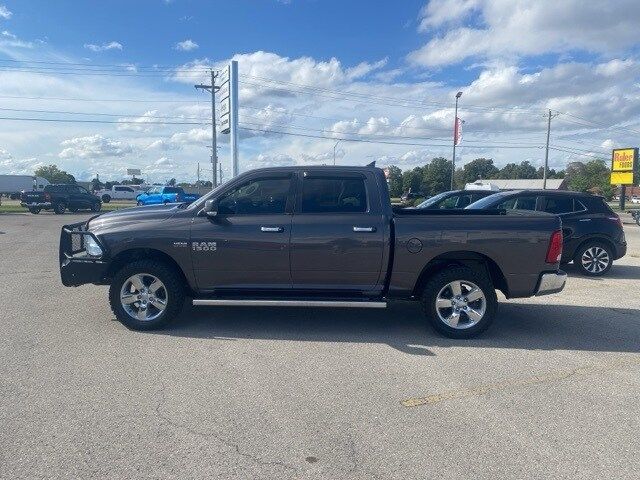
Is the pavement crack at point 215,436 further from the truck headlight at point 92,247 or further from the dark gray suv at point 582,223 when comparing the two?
the dark gray suv at point 582,223

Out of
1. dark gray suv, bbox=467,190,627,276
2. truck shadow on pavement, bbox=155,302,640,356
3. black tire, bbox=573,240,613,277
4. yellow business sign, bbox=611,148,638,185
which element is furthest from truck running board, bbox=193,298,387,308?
yellow business sign, bbox=611,148,638,185

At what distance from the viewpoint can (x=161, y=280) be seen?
18.3ft

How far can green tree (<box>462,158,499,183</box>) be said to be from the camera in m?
120

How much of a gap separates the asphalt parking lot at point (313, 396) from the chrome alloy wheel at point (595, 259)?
3.27m

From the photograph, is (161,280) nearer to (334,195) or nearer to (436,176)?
(334,195)

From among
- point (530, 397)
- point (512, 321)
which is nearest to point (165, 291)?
point (530, 397)

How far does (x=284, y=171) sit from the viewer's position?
569 cm

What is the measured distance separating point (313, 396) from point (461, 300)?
2396 mm

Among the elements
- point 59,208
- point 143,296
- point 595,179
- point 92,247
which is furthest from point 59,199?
point 595,179

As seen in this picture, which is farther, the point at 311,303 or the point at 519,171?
the point at 519,171

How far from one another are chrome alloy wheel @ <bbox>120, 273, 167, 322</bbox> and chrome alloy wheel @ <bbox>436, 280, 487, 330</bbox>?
3234 mm

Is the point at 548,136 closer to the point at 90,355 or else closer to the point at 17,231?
the point at 17,231

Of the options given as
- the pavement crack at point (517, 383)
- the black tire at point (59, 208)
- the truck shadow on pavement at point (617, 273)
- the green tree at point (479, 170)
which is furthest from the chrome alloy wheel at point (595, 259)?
the green tree at point (479, 170)

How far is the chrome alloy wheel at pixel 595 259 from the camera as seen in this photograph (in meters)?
9.59
